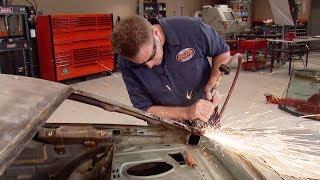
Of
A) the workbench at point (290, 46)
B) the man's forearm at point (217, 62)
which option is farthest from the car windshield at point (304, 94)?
the workbench at point (290, 46)

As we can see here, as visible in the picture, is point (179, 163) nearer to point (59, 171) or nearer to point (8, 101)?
point (59, 171)

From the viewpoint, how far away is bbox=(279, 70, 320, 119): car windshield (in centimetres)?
455

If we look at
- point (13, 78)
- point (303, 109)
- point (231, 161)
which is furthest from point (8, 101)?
point (303, 109)

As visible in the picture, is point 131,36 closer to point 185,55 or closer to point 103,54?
point 185,55

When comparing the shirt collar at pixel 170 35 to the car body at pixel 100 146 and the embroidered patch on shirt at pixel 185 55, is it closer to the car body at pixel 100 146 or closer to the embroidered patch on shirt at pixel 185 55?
the embroidered patch on shirt at pixel 185 55

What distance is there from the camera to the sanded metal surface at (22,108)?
98cm

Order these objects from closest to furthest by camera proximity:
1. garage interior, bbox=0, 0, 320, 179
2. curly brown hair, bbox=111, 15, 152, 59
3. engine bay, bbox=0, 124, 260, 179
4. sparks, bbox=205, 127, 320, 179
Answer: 1. engine bay, bbox=0, 124, 260, 179
2. curly brown hair, bbox=111, 15, 152, 59
3. sparks, bbox=205, 127, 320, 179
4. garage interior, bbox=0, 0, 320, 179

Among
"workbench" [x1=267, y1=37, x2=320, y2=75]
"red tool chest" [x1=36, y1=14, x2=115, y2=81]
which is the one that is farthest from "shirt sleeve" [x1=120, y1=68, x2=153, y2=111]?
"workbench" [x1=267, y1=37, x2=320, y2=75]

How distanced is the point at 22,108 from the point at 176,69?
140cm

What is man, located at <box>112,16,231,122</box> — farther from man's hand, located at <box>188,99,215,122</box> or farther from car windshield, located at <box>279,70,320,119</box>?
car windshield, located at <box>279,70,320,119</box>

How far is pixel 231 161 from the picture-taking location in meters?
1.71

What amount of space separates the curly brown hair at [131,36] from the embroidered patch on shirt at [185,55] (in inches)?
20.1

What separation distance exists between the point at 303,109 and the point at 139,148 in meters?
3.59

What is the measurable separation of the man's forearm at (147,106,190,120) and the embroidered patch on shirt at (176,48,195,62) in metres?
0.36
